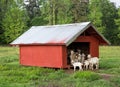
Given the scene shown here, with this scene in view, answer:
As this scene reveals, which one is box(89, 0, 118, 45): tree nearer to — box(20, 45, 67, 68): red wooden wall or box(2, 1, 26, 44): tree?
box(2, 1, 26, 44): tree

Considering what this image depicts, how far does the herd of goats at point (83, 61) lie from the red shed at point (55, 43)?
1.89 feet

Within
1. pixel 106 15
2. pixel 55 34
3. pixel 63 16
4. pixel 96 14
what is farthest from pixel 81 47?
pixel 106 15

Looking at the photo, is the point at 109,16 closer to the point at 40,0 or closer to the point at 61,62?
the point at 40,0

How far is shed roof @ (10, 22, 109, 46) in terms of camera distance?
24.4 metres

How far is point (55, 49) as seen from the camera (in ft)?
81.6

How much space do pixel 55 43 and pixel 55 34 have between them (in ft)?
6.08

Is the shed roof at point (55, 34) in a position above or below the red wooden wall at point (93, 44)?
above

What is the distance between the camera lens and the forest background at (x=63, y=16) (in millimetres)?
68875

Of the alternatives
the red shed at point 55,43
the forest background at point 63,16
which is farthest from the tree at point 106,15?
the red shed at point 55,43

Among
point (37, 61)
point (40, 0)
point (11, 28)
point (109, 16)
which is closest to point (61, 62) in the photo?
point (37, 61)

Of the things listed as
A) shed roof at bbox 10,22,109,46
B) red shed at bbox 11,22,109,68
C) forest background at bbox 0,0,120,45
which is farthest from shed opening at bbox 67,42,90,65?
forest background at bbox 0,0,120,45

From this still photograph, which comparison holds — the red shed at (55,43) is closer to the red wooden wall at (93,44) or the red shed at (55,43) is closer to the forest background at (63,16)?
the red wooden wall at (93,44)

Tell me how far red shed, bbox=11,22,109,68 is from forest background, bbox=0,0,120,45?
3867 centimetres

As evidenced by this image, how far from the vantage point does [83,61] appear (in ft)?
85.0
